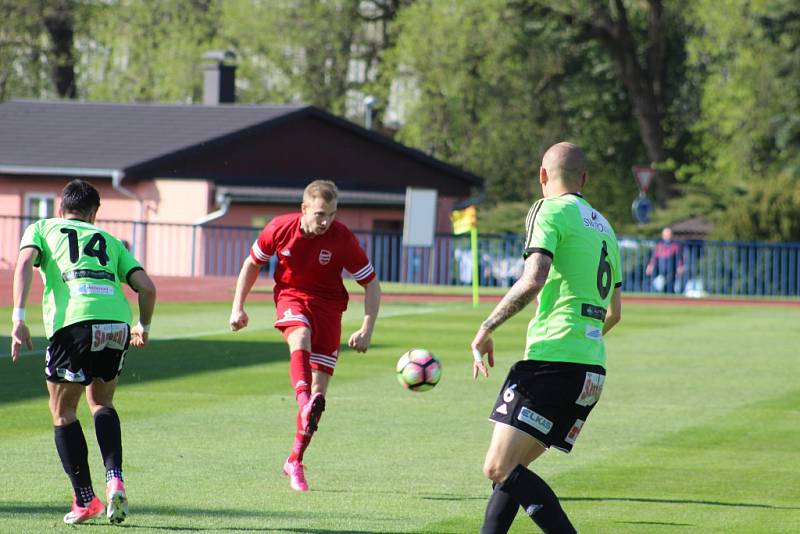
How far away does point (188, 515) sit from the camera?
26.9ft

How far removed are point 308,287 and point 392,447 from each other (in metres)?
2.17

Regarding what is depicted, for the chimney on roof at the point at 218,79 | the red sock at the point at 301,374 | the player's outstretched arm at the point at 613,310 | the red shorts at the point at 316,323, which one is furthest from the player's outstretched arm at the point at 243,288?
the chimney on roof at the point at 218,79

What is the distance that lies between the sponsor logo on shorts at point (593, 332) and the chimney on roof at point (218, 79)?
46010 millimetres

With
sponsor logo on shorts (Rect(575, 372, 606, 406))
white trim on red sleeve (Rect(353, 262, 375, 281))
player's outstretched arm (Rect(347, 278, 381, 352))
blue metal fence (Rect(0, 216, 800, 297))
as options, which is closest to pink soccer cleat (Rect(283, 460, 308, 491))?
player's outstretched arm (Rect(347, 278, 381, 352))

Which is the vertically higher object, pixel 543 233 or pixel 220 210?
pixel 543 233

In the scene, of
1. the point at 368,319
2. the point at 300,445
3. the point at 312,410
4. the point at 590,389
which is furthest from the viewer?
the point at 368,319

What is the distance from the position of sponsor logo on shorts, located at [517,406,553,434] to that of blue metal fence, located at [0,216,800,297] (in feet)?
104

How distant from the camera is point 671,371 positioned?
59.0ft

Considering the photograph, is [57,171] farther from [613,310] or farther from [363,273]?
[613,310]

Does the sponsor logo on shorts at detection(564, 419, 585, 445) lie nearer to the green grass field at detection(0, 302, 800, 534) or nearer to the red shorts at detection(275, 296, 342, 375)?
the green grass field at detection(0, 302, 800, 534)

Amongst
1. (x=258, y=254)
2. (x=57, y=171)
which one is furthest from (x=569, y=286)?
(x=57, y=171)

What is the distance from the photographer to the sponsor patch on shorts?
7.77 m

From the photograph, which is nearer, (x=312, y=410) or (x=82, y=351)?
(x=82, y=351)

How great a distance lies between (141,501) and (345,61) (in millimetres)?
52177
